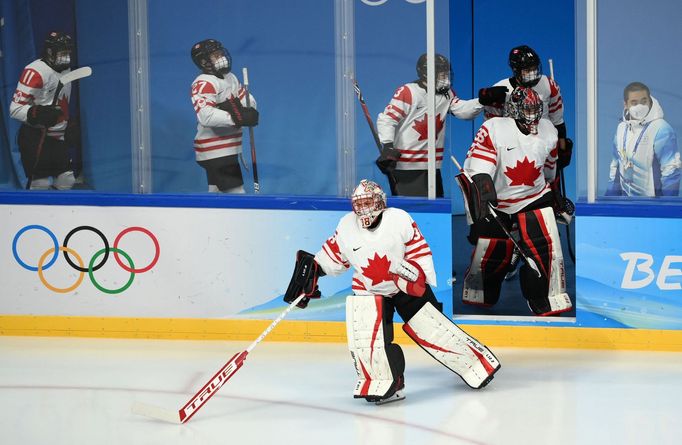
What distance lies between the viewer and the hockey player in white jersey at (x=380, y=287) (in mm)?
5547

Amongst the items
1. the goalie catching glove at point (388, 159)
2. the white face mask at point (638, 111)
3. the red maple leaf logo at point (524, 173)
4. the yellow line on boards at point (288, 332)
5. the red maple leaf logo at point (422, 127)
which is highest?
the white face mask at point (638, 111)

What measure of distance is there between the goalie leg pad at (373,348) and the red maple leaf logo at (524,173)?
4.17 feet

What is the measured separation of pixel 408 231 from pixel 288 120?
63.3 inches

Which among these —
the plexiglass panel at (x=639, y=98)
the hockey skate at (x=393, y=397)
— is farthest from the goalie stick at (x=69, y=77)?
the plexiglass panel at (x=639, y=98)

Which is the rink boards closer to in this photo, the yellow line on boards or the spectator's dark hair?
the yellow line on boards

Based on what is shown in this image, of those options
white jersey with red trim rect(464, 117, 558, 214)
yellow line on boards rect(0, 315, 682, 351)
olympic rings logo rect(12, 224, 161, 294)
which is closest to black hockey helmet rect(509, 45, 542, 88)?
white jersey with red trim rect(464, 117, 558, 214)

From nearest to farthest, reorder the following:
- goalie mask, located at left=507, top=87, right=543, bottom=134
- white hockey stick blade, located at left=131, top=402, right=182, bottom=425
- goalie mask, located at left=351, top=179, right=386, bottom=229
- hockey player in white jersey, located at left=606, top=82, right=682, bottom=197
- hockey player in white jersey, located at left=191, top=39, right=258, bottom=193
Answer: white hockey stick blade, located at left=131, top=402, right=182, bottom=425 < goalie mask, located at left=351, top=179, right=386, bottom=229 < goalie mask, located at left=507, top=87, right=543, bottom=134 < hockey player in white jersey, located at left=606, top=82, right=682, bottom=197 < hockey player in white jersey, located at left=191, top=39, right=258, bottom=193

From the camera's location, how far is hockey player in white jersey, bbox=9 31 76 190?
713cm

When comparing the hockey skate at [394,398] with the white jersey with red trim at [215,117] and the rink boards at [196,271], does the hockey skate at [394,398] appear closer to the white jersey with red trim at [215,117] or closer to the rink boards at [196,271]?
the rink boards at [196,271]

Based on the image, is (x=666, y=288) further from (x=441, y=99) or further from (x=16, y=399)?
(x=16, y=399)

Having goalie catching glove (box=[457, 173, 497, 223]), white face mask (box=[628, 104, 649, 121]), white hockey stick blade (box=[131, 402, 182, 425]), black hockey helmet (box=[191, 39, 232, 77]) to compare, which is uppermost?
black hockey helmet (box=[191, 39, 232, 77])

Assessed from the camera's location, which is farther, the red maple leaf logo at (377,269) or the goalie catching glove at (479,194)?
the goalie catching glove at (479,194)

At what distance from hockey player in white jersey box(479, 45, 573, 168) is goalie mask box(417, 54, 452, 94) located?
263 mm

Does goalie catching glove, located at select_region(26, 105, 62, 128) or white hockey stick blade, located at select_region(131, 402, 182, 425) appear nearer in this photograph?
white hockey stick blade, located at select_region(131, 402, 182, 425)
